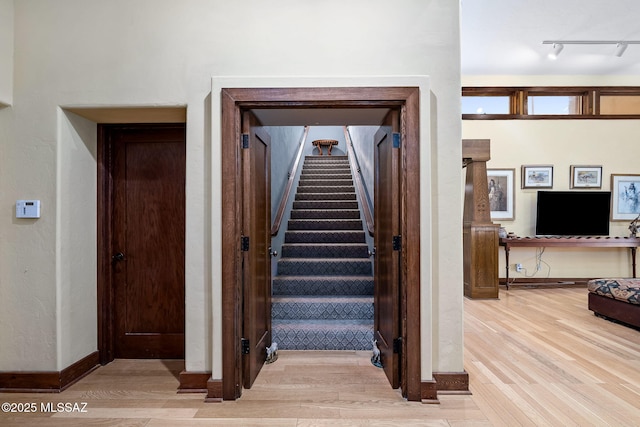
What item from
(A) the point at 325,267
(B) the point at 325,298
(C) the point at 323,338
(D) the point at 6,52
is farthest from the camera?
(A) the point at 325,267

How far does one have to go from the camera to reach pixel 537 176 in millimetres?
6133

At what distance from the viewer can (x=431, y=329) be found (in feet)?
7.66

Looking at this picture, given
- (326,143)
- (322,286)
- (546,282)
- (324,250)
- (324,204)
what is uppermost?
(326,143)

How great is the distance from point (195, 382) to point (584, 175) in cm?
706

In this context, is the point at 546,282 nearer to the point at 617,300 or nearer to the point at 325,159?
the point at 617,300

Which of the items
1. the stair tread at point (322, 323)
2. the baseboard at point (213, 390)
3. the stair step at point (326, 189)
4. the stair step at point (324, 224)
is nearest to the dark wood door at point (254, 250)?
the baseboard at point (213, 390)

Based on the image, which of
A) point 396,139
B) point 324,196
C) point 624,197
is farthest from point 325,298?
point 624,197

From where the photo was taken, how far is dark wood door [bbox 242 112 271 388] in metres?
2.44

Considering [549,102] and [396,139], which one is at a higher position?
[549,102]

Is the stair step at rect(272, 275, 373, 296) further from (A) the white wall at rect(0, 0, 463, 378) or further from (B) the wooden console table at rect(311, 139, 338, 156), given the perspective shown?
(B) the wooden console table at rect(311, 139, 338, 156)

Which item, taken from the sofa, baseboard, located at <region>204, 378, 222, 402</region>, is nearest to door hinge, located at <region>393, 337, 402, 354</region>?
baseboard, located at <region>204, 378, 222, 402</region>

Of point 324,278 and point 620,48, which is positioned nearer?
point 324,278

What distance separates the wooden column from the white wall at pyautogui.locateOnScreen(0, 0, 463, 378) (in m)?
3.07

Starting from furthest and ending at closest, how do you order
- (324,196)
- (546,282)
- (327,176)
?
(327,176), (546,282), (324,196)
